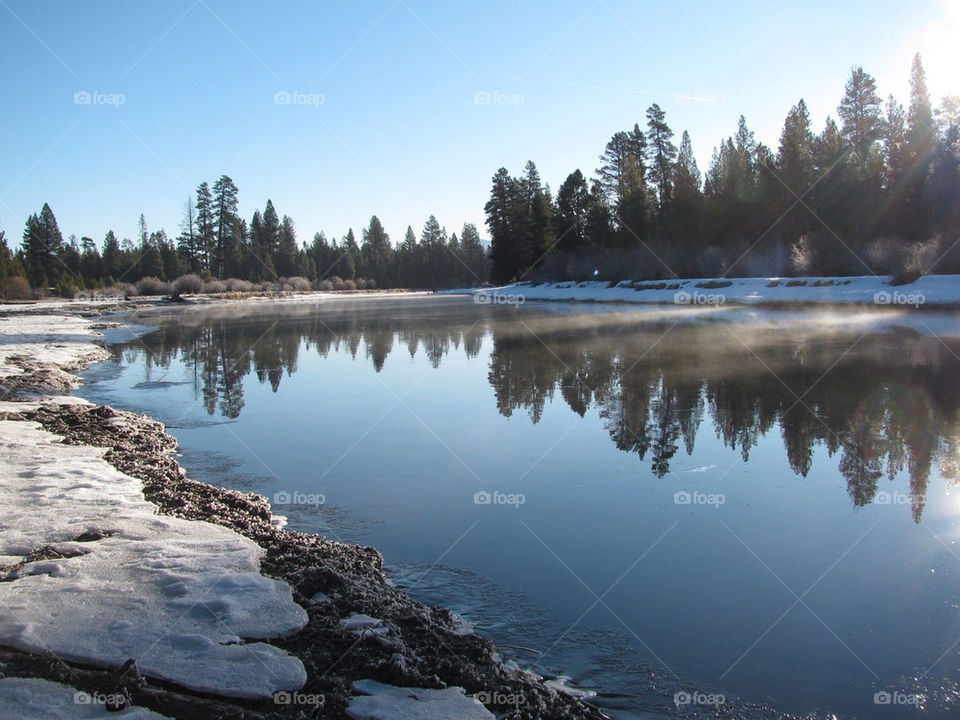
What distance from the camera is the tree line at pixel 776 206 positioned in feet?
123

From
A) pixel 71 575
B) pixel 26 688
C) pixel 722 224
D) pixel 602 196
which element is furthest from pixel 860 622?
pixel 602 196

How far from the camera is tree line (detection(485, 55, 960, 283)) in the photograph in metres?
37.5

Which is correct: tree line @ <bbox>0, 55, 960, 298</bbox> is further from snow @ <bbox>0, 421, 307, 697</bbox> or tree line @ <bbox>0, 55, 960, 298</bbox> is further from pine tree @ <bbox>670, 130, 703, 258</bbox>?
snow @ <bbox>0, 421, 307, 697</bbox>

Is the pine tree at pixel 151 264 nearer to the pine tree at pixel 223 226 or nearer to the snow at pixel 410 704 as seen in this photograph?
the pine tree at pixel 223 226

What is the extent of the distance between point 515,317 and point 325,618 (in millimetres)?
28705

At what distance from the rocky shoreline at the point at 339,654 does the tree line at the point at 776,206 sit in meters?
31.5

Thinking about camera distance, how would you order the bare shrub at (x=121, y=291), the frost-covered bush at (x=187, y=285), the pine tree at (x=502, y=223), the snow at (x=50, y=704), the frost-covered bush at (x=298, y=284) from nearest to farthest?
the snow at (x=50, y=704) → the bare shrub at (x=121, y=291) → the frost-covered bush at (x=187, y=285) → the pine tree at (x=502, y=223) → the frost-covered bush at (x=298, y=284)

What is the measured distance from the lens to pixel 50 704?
9.87 feet

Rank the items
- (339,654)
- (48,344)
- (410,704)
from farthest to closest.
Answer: (48,344), (339,654), (410,704)

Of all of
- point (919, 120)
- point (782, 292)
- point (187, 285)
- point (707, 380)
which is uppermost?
point (919, 120)

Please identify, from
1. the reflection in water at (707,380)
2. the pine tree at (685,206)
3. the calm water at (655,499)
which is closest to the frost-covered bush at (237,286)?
the pine tree at (685,206)

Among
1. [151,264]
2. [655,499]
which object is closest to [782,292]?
[655,499]

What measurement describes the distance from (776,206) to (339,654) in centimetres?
5319

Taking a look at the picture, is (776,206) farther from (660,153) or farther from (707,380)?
(707,380)
